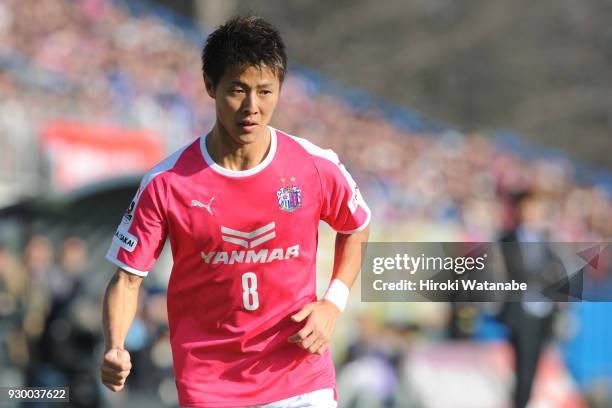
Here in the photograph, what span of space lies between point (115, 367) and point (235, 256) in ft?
1.98

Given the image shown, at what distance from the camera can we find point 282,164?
3.86 m

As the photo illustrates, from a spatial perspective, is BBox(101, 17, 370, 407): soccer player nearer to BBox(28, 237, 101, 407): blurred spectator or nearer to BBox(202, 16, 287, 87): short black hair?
BBox(202, 16, 287, 87): short black hair

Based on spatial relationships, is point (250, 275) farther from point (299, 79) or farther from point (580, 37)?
point (580, 37)

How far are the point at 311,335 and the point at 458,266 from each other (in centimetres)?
256

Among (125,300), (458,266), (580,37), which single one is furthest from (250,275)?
(580,37)

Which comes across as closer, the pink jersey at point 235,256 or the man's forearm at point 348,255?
the pink jersey at point 235,256

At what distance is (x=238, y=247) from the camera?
3.78 m

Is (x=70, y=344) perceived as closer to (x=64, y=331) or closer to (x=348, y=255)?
(x=64, y=331)

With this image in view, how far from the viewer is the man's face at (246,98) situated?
11.7 feet

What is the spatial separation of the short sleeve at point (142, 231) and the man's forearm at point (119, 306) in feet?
0.16

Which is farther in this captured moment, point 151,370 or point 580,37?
point 580,37

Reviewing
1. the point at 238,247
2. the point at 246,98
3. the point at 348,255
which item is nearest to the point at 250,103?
the point at 246,98

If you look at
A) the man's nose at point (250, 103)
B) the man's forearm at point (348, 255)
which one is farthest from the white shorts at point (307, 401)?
the man's nose at point (250, 103)

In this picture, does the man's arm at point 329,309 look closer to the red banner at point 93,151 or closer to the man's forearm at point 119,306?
the man's forearm at point 119,306
